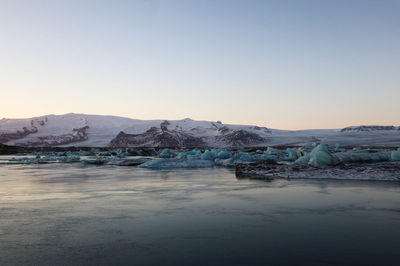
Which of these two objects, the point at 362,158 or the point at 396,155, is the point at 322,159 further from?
the point at 396,155

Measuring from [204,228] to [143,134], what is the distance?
3903 inches

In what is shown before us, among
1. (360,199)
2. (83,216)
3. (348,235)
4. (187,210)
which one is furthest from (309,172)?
(83,216)

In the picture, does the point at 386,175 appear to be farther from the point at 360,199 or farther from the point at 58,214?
the point at 58,214

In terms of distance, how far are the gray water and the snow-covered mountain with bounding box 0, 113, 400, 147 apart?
7554cm

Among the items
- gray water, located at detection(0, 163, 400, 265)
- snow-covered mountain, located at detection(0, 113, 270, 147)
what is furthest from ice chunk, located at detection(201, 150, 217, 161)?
snow-covered mountain, located at detection(0, 113, 270, 147)

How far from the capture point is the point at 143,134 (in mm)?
102312

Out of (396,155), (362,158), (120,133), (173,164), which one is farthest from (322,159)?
(120,133)

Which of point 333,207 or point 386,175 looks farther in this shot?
point 386,175

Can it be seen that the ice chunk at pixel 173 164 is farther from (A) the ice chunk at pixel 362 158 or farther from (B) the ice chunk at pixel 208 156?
(A) the ice chunk at pixel 362 158

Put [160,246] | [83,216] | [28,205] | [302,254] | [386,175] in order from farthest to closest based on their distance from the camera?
[386,175] → [28,205] → [83,216] → [160,246] → [302,254]

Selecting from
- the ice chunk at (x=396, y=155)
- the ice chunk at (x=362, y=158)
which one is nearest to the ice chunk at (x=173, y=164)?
the ice chunk at (x=362, y=158)

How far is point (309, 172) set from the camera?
12.0m

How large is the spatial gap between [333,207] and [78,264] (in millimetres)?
4895

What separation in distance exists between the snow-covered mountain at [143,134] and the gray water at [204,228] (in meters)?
75.5
